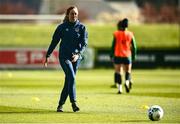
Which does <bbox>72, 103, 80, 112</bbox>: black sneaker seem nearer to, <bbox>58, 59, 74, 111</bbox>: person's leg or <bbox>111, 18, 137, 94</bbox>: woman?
<bbox>58, 59, 74, 111</bbox>: person's leg

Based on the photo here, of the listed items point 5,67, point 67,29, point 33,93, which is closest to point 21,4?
point 5,67

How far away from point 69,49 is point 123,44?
721cm

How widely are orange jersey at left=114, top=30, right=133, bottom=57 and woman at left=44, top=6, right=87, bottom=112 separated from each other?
22.6ft

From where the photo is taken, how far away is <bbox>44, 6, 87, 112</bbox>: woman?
18438 millimetres

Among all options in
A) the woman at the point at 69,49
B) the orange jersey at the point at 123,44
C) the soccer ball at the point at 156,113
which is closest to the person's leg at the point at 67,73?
the woman at the point at 69,49

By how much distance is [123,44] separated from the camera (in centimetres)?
2572

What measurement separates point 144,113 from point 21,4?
225 feet

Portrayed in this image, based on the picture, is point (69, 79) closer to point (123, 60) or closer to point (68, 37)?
point (68, 37)

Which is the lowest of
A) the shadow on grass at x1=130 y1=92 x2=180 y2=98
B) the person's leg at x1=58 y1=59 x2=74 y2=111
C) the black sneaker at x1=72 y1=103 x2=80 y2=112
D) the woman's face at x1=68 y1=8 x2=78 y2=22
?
the shadow on grass at x1=130 y1=92 x2=180 y2=98

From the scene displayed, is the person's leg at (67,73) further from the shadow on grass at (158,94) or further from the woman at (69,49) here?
the shadow on grass at (158,94)

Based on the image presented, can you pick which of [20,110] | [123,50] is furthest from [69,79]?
[123,50]

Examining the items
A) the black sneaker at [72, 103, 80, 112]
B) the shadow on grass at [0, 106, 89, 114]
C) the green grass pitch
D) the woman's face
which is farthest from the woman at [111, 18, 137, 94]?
the woman's face

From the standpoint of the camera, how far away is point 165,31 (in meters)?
61.4

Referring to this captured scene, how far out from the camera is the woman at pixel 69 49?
1844 cm
